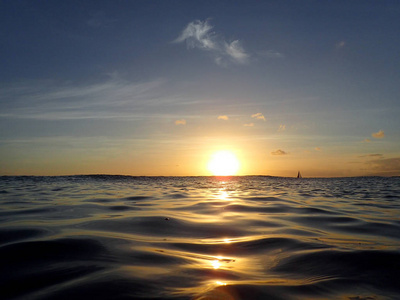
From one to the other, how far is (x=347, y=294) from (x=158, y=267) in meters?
1.95

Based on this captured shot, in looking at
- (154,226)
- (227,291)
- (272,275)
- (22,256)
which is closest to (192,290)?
(227,291)

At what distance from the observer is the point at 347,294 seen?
2.62 meters

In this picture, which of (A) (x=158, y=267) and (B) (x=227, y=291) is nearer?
(B) (x=227, y=291)

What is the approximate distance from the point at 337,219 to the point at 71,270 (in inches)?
261

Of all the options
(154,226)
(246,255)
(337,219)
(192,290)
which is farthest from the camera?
(337,219)

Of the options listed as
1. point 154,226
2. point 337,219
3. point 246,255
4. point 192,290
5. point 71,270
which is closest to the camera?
point 192,290

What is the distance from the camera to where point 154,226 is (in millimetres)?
6082

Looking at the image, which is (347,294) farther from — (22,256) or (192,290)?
(22,256)

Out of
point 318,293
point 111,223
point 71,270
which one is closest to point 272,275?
point 318,293

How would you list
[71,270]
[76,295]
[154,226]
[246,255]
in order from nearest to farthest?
1. [76,295]
2. [71,270]
3. [246,255]
4. [154,226]

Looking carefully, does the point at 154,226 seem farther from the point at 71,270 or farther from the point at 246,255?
the point at 71,270

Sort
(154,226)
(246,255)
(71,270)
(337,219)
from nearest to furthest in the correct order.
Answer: (71,270) < (246,255) < (154,226) < (337,219)

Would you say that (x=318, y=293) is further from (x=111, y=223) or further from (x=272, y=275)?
(x=111, y=223)

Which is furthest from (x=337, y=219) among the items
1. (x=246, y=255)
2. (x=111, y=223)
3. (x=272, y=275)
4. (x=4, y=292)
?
(x=4, y=292)
